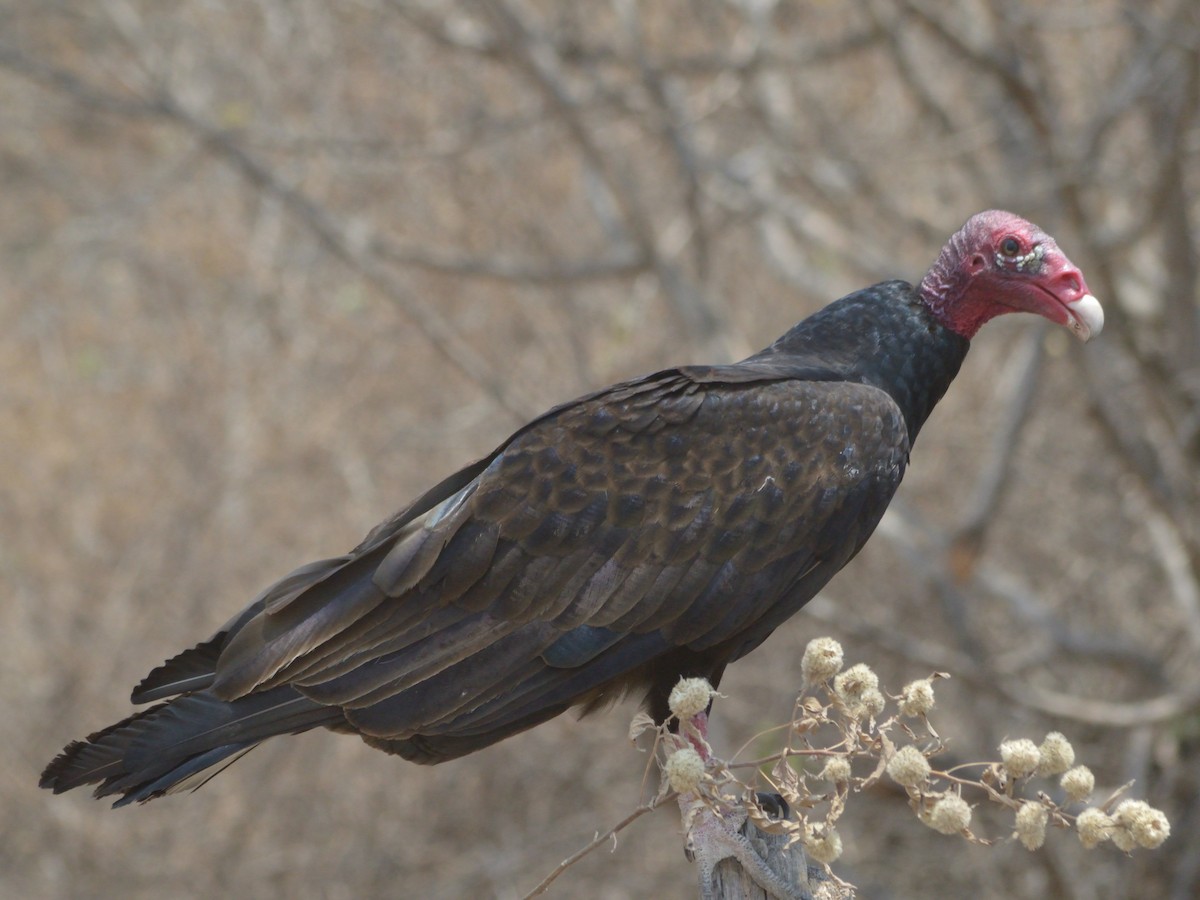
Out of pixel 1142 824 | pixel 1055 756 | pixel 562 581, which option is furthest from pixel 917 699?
pixel 562 581

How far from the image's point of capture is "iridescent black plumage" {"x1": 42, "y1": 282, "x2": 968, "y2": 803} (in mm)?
2830

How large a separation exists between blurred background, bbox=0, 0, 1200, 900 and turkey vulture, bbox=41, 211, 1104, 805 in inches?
98.5

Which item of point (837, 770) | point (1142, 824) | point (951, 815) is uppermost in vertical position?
point (837, 770)

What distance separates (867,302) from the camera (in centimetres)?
333

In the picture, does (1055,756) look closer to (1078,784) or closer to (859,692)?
(1078,784)

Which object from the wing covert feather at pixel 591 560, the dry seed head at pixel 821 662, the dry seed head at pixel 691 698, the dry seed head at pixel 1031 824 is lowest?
the dry seed head at pixel 1031 824

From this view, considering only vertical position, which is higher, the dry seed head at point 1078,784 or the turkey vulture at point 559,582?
the turkey vulture at point 559,582

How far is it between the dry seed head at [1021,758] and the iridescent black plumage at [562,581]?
87 cm

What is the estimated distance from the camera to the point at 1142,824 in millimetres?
1990

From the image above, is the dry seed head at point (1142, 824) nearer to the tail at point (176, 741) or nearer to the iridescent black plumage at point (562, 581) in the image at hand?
the iridescent black plumage at point (562, 581)

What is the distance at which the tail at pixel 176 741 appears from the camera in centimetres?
273

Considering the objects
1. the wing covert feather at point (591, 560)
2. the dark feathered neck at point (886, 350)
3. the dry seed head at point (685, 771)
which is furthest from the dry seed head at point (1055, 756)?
the dark feathered neck at point (886, 350)

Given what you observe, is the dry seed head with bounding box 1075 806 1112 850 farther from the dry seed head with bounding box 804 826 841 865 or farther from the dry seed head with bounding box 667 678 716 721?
the dry seed head with bounding box 667 678 716 721

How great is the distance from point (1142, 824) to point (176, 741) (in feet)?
5.41
